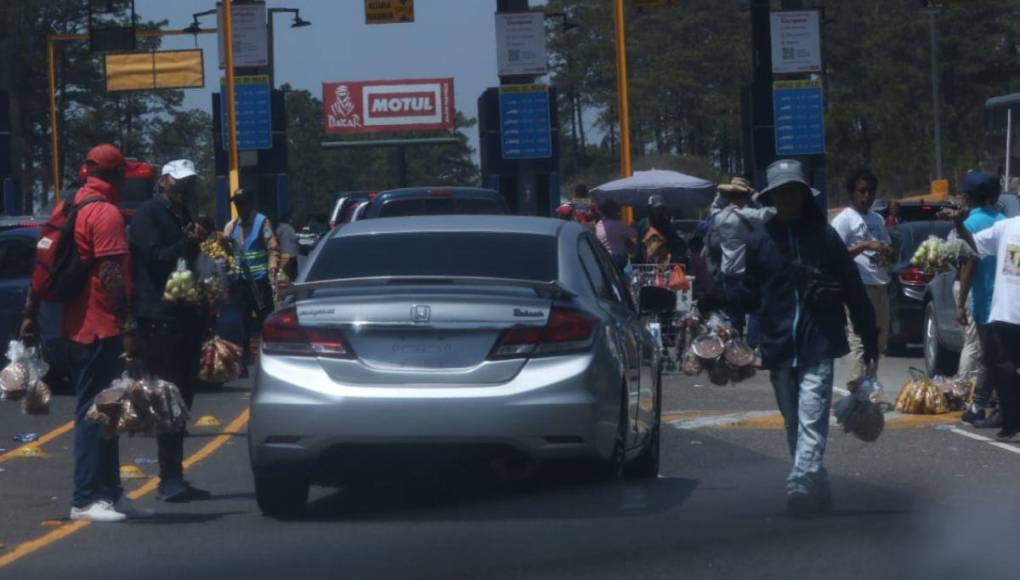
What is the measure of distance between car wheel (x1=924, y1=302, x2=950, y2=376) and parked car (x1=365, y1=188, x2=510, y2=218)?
517 centimetres

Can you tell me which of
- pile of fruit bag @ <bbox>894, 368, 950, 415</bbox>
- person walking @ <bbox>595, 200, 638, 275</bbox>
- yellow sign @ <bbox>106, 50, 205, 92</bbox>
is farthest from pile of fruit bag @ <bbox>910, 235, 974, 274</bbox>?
yellow sign @ <bbox>106, 50, 205, 92</bbox>

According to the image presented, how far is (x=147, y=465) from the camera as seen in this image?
40.1 feet

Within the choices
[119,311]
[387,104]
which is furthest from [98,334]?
[387,104]

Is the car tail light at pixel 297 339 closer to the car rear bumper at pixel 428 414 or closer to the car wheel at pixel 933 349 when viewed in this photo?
the car rear bumper at pixel 428 414

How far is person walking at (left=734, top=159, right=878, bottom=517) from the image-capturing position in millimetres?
9125

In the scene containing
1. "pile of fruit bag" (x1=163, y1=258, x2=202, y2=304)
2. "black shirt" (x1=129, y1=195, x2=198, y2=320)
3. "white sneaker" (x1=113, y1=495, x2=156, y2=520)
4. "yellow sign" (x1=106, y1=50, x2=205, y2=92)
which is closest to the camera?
"white sneaker" (x1=113, y1=495, x2=156, y2=520)

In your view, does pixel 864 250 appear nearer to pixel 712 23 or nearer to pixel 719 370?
pixel 719 370

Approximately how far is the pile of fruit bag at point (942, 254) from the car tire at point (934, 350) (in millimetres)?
3399

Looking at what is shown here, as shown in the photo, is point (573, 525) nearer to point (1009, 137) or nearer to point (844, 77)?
point (1009, 137)

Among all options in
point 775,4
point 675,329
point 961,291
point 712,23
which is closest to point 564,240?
point 961,291

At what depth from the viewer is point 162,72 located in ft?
161

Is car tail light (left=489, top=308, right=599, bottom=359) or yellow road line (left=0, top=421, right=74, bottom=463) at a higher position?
car tail light (left=489, top=308, right=599, bottom=359)

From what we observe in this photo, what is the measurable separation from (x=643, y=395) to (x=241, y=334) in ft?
28.3

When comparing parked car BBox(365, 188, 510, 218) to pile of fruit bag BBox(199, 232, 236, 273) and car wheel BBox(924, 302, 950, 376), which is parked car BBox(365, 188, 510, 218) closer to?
car wheel BBox(924, 302, 950, 376)
